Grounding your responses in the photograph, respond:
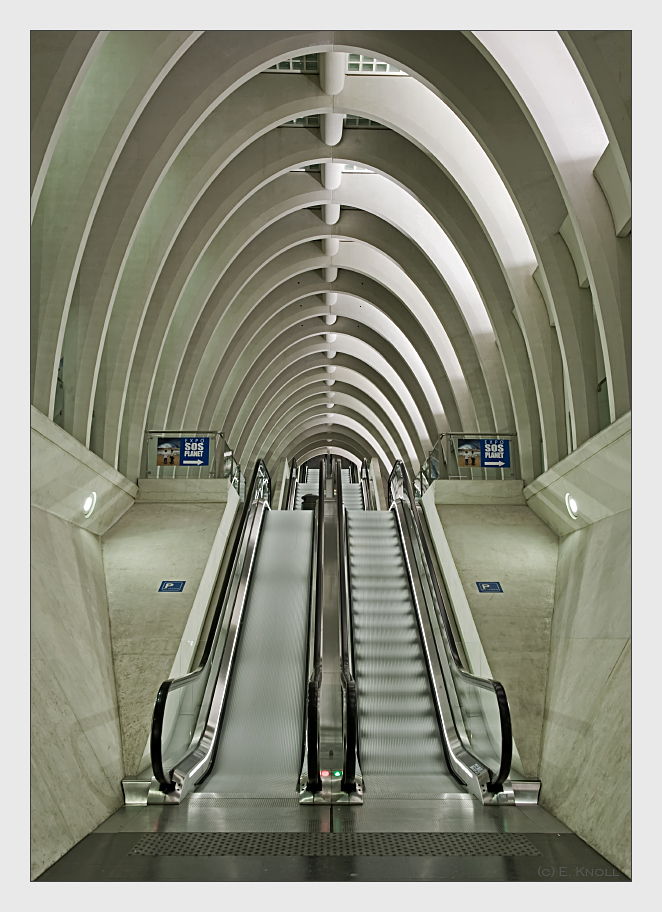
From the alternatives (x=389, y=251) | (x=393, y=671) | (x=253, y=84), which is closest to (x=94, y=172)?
(x=253, y=84)

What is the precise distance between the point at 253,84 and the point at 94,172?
4.90 metres

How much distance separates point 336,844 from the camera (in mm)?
5391

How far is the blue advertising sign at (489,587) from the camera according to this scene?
399 inches

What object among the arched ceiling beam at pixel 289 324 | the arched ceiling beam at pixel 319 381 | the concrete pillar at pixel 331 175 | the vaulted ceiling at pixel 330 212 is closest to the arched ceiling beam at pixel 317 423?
the arched ceiling beam at pixel 319 381

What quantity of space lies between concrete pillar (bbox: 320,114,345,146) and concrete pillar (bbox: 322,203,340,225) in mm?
2852

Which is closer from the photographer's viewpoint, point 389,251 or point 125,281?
point 125,281

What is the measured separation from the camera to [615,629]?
5.52m

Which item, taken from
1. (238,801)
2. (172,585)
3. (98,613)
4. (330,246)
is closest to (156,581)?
(172,585)

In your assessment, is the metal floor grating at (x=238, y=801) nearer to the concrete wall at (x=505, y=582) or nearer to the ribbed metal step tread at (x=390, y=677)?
the ribbed metal step tread at (x=390, y=677)

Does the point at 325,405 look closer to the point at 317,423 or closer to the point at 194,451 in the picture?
the point at 317,423

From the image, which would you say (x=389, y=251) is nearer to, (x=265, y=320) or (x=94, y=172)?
(x=265, y=320)

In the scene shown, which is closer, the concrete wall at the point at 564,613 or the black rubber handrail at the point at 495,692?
the concrete wall at the point at 564,613

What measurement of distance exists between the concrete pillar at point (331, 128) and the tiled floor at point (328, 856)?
1131cm

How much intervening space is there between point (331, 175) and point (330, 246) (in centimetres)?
351
